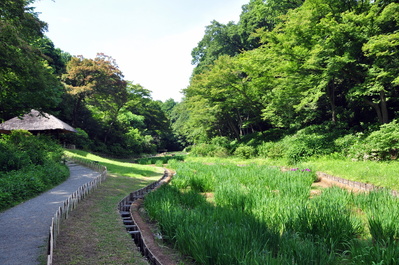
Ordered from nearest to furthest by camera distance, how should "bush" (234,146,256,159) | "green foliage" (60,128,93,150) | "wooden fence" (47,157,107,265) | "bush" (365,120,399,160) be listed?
"wooden fence" (47,157,107,265)
"bush" (365,120,399,160)
"bush" (234,146,256,159)
"green foliage" (60,128,93,150)

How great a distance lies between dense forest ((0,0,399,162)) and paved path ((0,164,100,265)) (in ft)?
15.9

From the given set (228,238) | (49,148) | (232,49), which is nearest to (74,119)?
(49,148)

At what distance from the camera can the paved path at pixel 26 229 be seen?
3331 mm

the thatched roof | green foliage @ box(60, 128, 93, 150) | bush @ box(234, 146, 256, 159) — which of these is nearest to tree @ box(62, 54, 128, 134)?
green foliage @ box(60, 128, 93, 150)

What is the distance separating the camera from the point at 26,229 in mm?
4363

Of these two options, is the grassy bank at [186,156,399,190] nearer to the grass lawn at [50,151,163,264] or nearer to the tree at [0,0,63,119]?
the grass lawn at [50,151,163,264]

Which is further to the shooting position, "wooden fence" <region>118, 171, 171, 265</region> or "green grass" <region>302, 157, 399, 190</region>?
"green grass" <region>302, 157, 399, 190</region>

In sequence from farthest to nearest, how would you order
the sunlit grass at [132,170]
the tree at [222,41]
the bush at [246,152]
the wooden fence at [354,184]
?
the tree at [222,41]
the bush at [246,152]
the sunlit grass at [132,170]
the wooden fence at [354,184]

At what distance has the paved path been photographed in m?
3.33

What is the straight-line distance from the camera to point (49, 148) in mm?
14133

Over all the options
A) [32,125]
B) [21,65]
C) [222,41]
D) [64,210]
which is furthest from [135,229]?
[222,41]

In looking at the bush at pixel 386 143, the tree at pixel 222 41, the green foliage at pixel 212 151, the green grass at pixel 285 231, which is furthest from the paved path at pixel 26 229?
the tree at pixel 222 41

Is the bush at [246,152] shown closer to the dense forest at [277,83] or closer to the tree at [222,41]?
the dense forest at [277,83]

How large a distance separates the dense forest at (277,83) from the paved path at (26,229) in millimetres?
4855
